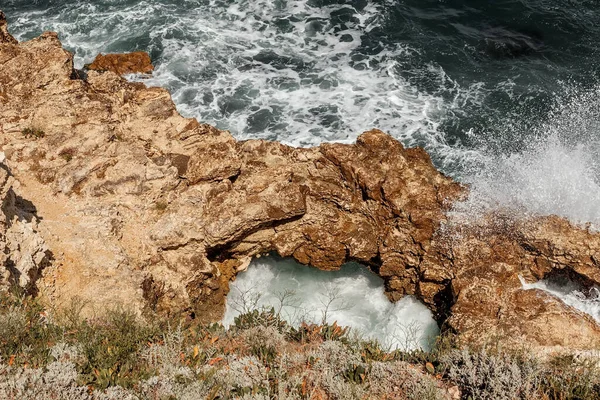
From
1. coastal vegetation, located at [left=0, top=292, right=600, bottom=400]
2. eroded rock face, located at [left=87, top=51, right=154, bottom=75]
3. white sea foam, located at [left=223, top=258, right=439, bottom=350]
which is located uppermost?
coastal vegetation, located at [left=0, top=292, right=600, bottom=400]

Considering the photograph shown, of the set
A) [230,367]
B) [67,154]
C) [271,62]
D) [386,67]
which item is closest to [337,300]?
[230,367]

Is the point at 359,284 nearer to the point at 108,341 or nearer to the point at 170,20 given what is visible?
the point at 108,341

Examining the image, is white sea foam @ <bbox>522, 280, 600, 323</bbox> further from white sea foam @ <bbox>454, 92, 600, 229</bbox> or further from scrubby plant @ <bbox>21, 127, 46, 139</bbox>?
scrubby plant @ <bbox>21, 127, 46, 139</bbox>

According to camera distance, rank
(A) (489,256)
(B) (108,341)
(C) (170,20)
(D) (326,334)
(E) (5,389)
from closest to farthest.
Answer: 1. (E) (5,389)
2. (B) (108,341)
3. (D) (326,334)
4. (A) (489,256)
5. (C) (170,20)

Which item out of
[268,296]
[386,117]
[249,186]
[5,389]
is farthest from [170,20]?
[5,389]

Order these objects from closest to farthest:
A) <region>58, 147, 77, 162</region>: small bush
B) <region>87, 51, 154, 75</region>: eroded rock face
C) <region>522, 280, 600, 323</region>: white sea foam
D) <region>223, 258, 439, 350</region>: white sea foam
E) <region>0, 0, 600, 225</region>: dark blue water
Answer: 1. <region>522, 280, 600, 323</region>: white sea foam
2. <region>223, 258, 439, 350</region>: white sea foam
3. <region>58, 147, 77, 162</region>: small bush
4. <region>0, 0, 600, 225</region>: dark blue water
5. <region>87, 51, 154, 75</region>: eroded rock face

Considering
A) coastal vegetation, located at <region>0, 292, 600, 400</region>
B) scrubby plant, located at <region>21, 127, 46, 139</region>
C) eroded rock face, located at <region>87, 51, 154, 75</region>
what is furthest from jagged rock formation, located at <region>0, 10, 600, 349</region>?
eroded rock face, located at <region>87, 51, 154, 75</region>

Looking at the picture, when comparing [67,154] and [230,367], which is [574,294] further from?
[67,154]
